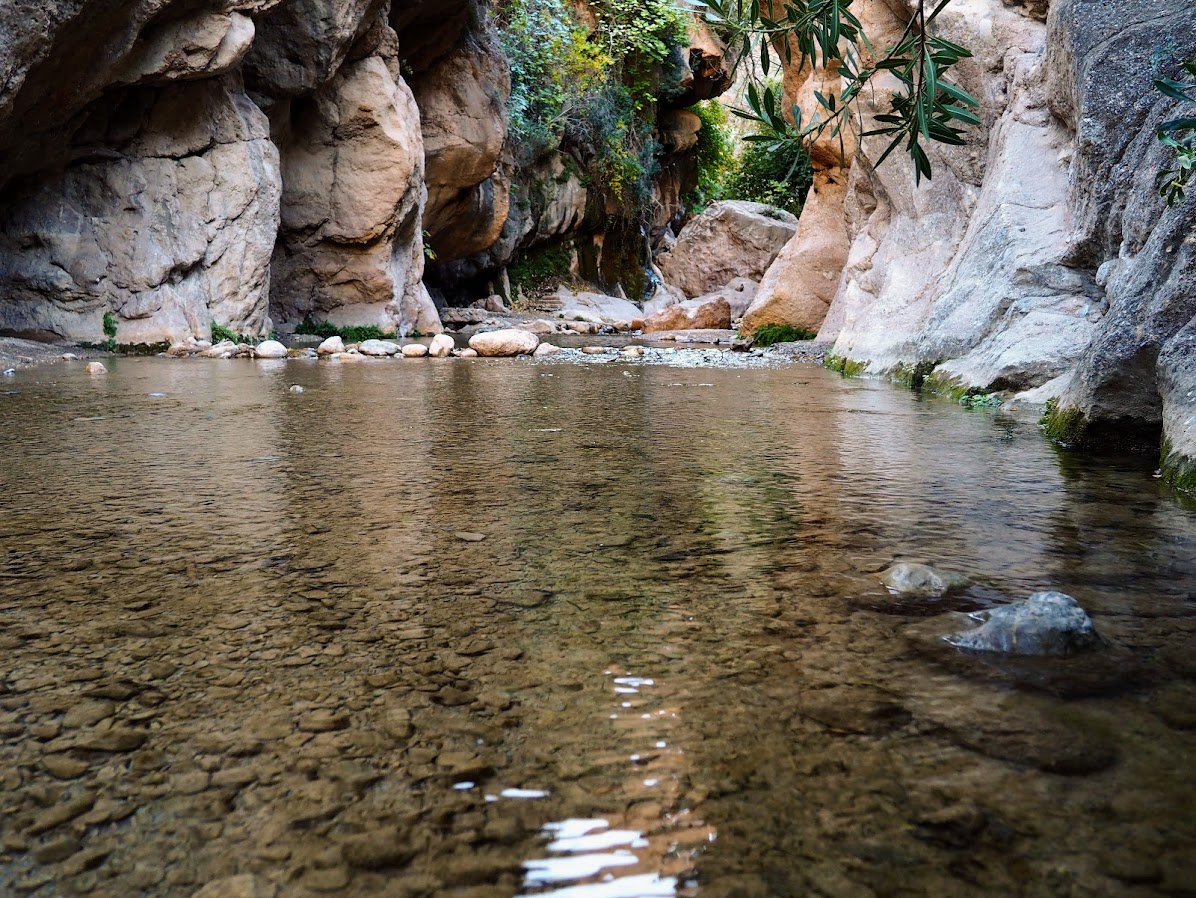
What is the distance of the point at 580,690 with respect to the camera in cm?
119

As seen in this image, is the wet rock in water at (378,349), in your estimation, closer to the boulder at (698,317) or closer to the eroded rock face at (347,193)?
the eroded rock face at (347,193)

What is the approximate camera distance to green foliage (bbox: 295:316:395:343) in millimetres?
12773

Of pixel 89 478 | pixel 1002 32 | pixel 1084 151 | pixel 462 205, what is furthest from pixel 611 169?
pixel 89 478

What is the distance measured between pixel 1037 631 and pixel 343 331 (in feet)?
41.3

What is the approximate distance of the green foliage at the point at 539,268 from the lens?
23.0 meters

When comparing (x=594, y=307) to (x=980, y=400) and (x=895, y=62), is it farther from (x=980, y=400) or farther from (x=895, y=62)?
(x=895, y=62)

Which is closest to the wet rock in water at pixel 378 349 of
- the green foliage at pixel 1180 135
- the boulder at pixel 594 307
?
the green foliage at pixel 1180 135

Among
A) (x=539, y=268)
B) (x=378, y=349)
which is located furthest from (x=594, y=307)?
(x=378, y=349)

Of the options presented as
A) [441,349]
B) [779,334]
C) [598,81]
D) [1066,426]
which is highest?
[598,81]

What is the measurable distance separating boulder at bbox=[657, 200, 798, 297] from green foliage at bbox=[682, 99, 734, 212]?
7627 millimetres

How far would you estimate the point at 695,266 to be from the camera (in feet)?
67.4

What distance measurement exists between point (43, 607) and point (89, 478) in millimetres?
1206

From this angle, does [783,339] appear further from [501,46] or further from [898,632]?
[898,632]

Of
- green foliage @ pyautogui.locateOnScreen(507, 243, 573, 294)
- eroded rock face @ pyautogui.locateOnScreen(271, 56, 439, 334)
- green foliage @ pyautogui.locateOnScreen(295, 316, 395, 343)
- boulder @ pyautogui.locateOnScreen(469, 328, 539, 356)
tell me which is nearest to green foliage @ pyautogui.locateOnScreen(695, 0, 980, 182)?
boulder @ pyautogui.locateOnScreen(469, 328, 539, 356)
